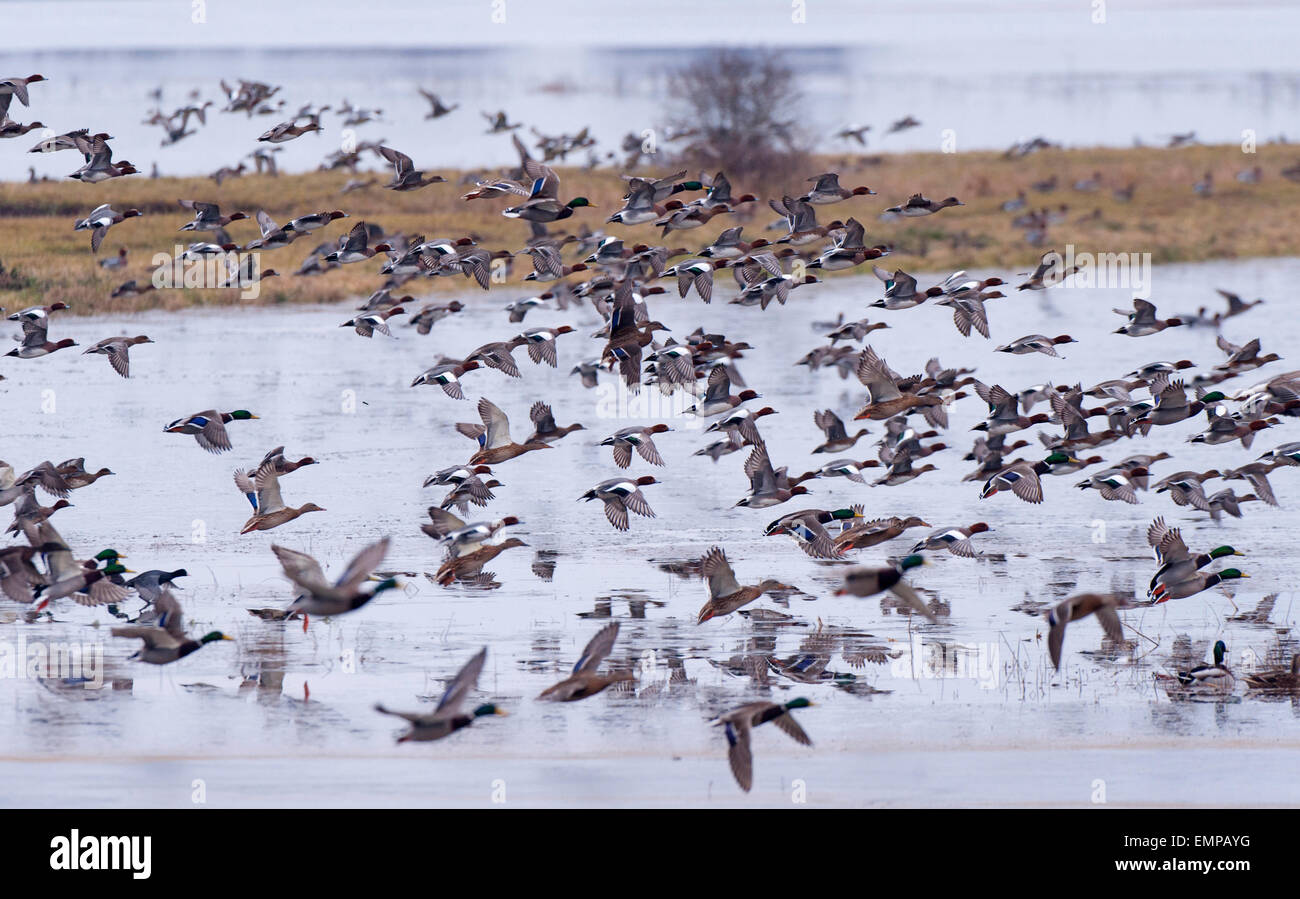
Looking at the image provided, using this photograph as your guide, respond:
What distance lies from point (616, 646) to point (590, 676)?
2247mm

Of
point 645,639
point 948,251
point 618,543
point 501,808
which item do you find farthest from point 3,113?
point 948,251

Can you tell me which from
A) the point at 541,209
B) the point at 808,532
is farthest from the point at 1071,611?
the point at 541,209

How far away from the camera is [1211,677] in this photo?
41.8 feet

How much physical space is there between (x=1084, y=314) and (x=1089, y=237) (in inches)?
393

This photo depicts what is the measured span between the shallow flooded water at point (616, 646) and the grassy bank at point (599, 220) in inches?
469

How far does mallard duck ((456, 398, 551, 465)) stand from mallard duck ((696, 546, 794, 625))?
11.9ft

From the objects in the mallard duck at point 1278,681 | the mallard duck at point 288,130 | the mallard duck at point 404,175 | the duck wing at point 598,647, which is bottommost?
the mallard duck at point 1278,681

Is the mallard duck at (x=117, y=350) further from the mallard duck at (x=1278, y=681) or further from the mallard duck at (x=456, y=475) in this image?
the mallard duck at (x=1278, y=681)

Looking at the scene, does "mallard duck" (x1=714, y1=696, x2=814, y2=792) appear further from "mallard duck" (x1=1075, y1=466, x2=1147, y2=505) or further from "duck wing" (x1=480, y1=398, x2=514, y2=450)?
"mallard duck" (x1=1075, y1=466, x2=1147, y2=505)

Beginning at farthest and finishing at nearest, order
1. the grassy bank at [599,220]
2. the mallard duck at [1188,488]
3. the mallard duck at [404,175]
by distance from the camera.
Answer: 1. the grassy bank at [599,220]
2. the mallard duck at [404,175]
3. the mallard duck at [1188,488]

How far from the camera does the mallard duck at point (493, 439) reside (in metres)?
16.6

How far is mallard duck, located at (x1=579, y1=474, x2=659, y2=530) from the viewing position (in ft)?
51.1

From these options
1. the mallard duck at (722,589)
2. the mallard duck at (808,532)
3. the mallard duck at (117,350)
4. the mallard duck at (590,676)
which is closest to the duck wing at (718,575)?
the mallard duck at (722,589)
